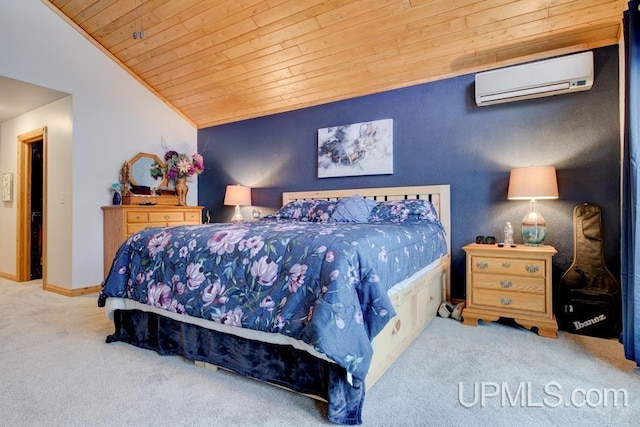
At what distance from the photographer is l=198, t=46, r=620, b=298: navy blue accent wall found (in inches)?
105

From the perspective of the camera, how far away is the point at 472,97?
319 cm

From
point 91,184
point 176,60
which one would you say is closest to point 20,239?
point 91,184

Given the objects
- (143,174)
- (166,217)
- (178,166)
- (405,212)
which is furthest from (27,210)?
(405,212)

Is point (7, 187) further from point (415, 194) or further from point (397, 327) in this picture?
point (397, 327)

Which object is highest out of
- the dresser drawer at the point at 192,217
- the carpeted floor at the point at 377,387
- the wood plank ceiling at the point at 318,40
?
the wood plank ceiling at the point at 318,40

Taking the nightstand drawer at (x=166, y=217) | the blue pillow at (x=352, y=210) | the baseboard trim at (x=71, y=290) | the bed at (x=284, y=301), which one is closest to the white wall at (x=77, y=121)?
the baseboard trim at (x=71, y=290)

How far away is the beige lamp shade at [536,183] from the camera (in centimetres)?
259

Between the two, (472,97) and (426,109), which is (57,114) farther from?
(472,97)

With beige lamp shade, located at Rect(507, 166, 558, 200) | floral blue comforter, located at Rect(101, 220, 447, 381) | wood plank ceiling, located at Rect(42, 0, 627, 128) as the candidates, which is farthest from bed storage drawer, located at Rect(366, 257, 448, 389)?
wood plank ceiling, located at Rect(42, 0, 627, 128)

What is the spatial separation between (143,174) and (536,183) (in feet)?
14.9

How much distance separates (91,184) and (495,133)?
14.7 feet

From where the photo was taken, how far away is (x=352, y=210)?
121 inches

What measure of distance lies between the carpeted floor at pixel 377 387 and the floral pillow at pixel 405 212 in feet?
3.39

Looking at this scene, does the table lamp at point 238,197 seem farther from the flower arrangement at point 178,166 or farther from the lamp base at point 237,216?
the flower arrangement at point 178,166
